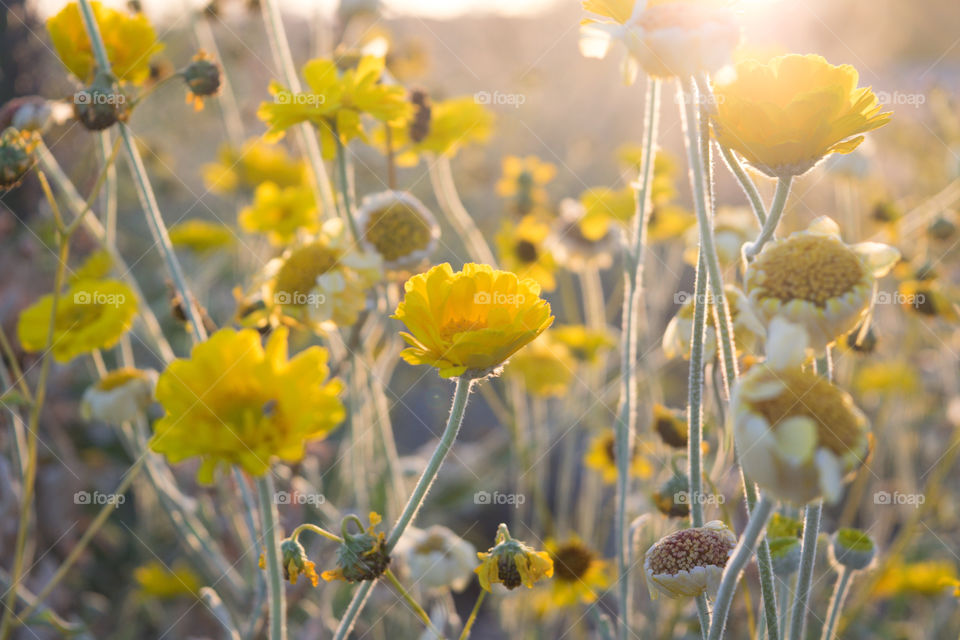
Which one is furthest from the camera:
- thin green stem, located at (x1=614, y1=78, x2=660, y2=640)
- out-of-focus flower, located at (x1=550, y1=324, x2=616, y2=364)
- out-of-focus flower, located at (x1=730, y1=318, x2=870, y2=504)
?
out-of-focus flower, located at (x1=550, y1=324, x2=616, y2=364)

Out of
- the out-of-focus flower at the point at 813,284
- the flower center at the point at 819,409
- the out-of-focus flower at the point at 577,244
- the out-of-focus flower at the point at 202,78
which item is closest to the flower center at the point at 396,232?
the out-of-focus flower at the point at 202,78

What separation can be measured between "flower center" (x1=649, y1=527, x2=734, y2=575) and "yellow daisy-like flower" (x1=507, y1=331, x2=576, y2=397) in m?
1.53

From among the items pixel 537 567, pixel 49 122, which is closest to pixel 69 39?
pixel 49 122

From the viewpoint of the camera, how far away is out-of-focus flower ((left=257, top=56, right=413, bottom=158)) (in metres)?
1.60

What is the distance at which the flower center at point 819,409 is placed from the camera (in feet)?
2.57

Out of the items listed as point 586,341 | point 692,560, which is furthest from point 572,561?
point 692,560

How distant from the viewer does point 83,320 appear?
6.30ft

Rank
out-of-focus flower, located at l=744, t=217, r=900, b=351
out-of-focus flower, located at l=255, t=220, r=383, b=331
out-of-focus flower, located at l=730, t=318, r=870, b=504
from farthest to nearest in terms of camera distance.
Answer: out-of-focus flower, located at l=255, t=220, r=383, b=331 → out-of-focus flower, located at l=744, t=217, r=900, b=351 → out-of-focus flower, located at l=730, t=318, r=870, b=504

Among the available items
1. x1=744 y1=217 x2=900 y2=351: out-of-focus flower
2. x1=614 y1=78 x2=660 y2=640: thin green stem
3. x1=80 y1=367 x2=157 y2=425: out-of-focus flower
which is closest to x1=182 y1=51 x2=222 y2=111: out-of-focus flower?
x1=80 y1=367 x2=157 y2=425: out-of-focus flower

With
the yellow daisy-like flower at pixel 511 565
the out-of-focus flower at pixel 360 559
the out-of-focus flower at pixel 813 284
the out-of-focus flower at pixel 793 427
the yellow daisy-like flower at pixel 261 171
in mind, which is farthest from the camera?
the yellow daisy-like flower at pixel 261 171

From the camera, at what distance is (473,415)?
4.91 meters

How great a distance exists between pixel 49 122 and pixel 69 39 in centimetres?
20

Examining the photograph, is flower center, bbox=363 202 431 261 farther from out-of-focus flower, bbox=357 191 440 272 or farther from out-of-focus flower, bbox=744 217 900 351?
out-of-focus flower, bbox=744 217 900 351

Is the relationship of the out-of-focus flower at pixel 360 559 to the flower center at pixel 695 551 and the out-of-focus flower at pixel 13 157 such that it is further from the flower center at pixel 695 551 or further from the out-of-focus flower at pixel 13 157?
the out-of-focus flower at pixel 13 157
